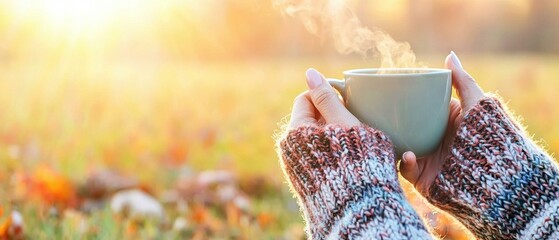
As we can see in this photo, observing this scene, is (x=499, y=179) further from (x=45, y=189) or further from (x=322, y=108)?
(x=45, y=189)

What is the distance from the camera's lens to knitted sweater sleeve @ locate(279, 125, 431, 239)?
111 cm

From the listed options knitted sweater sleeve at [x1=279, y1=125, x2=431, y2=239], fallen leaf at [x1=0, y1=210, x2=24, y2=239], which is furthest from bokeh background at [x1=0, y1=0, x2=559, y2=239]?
knitted sweater sleeve at [x1=279, y1=125, x2=431, y2=239]

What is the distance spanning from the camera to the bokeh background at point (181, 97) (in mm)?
2195

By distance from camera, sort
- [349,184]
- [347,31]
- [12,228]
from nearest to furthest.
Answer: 1. [349,184]
2. [347,31]
3. [12,228]

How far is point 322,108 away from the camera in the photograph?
48.8 inches

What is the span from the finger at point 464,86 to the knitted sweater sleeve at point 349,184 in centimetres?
21

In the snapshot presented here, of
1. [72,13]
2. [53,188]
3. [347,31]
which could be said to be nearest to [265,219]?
[53,188]

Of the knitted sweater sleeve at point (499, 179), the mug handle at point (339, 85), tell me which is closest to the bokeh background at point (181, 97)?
the knitted sweater sleeve at point (499, 179)

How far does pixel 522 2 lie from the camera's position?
6.59m

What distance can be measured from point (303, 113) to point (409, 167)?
0.23m

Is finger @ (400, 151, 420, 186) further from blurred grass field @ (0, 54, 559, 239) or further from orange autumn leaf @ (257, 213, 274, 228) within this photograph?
orange autumn leaf @ (257, 213, 274, 228)

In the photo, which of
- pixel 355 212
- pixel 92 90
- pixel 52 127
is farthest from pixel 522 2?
pixel 355 212

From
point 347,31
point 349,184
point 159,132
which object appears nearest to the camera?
point 349,184

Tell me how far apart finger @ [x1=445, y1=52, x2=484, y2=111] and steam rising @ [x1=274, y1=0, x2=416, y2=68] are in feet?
0.40
